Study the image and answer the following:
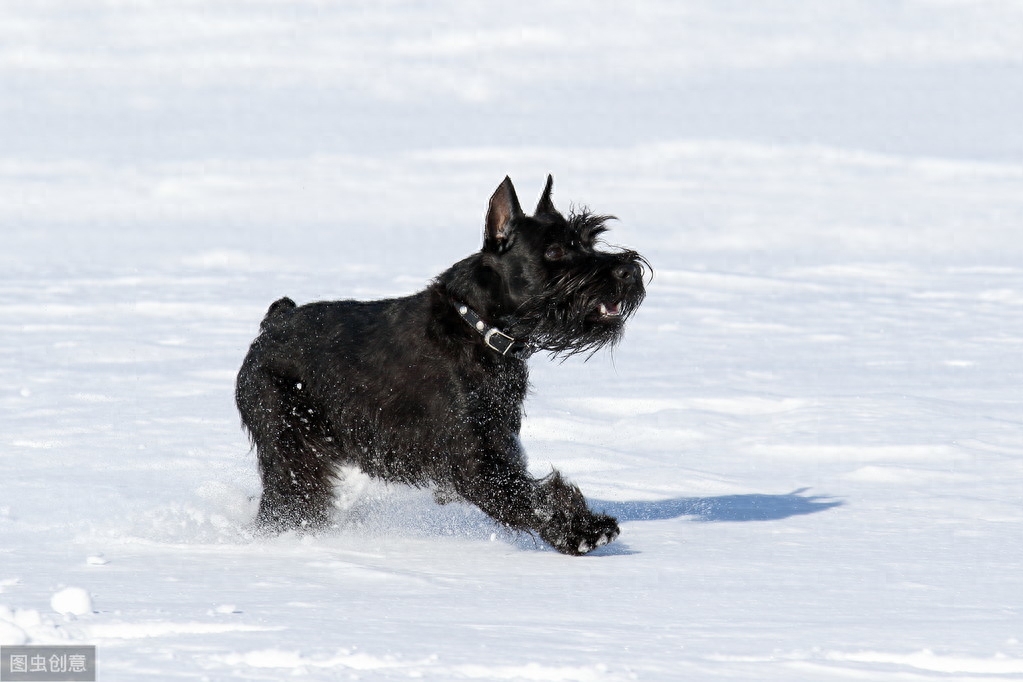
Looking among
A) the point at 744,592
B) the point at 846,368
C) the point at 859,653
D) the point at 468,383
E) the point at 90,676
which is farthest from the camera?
the point at 846,368

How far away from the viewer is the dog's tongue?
5.00 metres

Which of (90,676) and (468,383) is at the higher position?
(468,383)

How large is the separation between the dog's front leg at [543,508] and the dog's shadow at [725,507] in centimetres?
71

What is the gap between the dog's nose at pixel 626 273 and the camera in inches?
194

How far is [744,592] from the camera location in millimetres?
3984

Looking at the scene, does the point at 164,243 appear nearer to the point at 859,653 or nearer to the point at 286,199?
the point at 286,199

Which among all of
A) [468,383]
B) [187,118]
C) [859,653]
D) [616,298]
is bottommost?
[859,653]

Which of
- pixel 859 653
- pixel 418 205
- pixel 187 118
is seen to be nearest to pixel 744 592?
pixel 859 653

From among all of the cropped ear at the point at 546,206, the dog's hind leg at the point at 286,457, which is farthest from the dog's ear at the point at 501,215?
the dog's hind leg at the point at 286,457

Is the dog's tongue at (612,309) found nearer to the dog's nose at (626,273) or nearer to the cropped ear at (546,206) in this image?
the dog's nose at (626,273)

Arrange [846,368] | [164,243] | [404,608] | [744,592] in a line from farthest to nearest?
[164,243] → [846,368] → [744,592] → [404,608]

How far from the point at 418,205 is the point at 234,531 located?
1815cm

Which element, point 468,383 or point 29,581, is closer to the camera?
point 29,581

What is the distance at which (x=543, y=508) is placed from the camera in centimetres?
472
